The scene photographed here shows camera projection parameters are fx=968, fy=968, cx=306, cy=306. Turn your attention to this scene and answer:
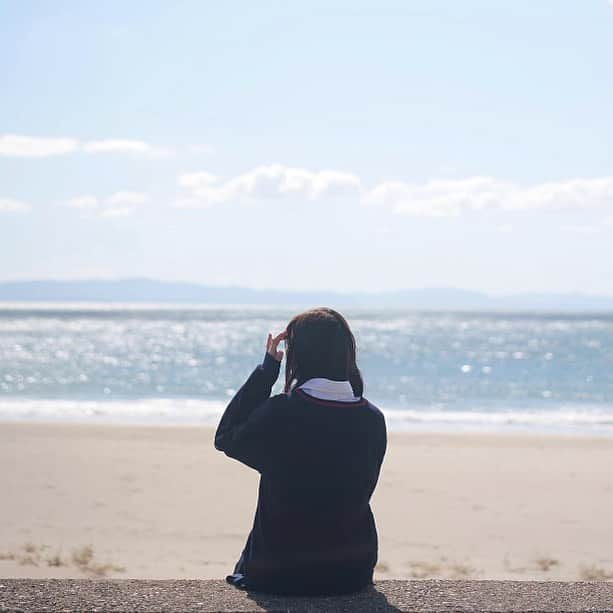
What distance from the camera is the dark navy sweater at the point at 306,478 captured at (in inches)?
127

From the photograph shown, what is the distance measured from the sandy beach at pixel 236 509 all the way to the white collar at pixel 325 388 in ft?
12.8

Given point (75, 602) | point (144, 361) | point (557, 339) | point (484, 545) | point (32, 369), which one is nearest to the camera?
point (75, 602)

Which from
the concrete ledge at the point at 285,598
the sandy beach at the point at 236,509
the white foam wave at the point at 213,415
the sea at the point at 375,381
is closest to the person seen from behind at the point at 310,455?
the concrete ledge at the point at 285,598

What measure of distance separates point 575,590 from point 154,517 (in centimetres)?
582

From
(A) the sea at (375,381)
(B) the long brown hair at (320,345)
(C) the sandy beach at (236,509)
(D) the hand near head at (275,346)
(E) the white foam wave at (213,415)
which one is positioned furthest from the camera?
(A) the sea at (375,381)

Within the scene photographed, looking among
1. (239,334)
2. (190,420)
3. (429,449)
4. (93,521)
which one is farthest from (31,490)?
(239,334)

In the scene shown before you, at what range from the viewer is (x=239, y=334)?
84.0 metres

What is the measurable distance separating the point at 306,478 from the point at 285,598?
432 mm

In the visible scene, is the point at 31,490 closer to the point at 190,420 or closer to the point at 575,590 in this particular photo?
the point at 575,590

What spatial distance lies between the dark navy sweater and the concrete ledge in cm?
11

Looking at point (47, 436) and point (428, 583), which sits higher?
point (428, 583)

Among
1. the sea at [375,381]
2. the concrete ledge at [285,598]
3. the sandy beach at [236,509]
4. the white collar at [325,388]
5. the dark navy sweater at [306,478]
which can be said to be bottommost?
the sea at [375,381]

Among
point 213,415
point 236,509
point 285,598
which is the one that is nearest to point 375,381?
point 213,415

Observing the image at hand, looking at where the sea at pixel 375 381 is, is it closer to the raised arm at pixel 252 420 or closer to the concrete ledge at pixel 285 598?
the concrete ledge at pixel 285 598
